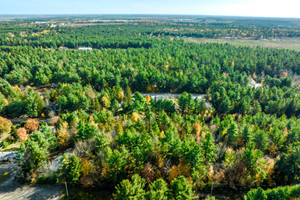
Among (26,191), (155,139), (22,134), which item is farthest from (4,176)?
(155,139)

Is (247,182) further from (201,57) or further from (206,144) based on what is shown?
(201,57)

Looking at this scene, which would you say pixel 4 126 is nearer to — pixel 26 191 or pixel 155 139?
pixel 26 191

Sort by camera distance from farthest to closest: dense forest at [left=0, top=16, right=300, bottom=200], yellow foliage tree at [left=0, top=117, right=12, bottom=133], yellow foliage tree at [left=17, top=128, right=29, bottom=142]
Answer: yellow foliage tree at [left=0, top=117, right=12, bottom=133] → yellow foliage tree at [left=17, top=128, right=29, bottom=142] → dense forest at [left=0, top=16, right=300, bottom=200]

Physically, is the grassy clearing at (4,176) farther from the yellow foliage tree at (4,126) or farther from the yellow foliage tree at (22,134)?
the yellow foliage tree at (4,126)

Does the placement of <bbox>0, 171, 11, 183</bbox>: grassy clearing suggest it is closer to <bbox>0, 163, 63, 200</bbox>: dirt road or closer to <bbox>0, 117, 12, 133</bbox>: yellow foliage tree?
<bbox>0, 163, 63, 200</bbox>: dirt road

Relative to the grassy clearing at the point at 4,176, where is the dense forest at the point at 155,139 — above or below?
above

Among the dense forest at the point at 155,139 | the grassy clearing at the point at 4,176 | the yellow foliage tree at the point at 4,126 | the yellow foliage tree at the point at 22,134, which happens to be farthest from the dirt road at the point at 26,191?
the yellow foliage tree at the point at 4,126

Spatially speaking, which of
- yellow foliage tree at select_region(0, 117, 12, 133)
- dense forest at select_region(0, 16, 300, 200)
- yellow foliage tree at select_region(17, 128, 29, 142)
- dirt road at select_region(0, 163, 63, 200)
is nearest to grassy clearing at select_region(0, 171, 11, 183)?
dirt road at select_region(0, 163, 63, 200)

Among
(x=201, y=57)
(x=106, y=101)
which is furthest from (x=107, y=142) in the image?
(x=201, y=57)

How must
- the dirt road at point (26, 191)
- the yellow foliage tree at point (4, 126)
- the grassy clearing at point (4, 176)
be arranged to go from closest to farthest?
the dirt road at point (26, 191), the grassy clearing at point (4, 176), the yellow foliage tree at point (4, 126)

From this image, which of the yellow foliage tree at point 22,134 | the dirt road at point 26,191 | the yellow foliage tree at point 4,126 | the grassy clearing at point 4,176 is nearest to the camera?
the dirt road at point 26,191

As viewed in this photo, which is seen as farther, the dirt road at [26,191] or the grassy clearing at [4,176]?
the grassy clearing at [4,176]
